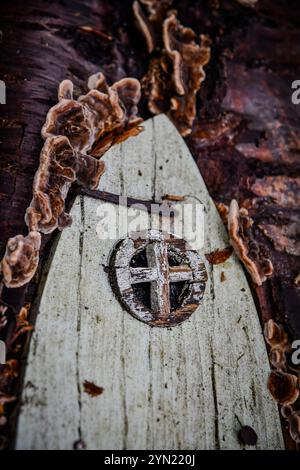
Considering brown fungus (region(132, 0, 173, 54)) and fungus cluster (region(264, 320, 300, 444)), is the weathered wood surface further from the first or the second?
brown fungus (region(132, 0, 173, 54))

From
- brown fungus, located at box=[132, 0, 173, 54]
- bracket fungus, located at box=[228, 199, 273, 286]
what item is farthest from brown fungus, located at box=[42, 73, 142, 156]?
bracket fungus, located at box=[228, 199, 273, 286]

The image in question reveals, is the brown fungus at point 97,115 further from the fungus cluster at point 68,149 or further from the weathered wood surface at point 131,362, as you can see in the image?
the weathered wood surface at point 131,362

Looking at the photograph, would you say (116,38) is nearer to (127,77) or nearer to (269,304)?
(127,77)

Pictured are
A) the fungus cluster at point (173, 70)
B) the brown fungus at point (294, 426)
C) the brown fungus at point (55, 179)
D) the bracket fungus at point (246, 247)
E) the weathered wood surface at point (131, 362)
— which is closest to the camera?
the weathered wood surface at point (131, 362)

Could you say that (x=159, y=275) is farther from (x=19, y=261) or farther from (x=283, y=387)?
(x=283, y=387)

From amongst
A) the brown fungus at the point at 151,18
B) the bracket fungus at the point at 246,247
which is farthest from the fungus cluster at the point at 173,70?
the bracket fungus at the point at 246,247

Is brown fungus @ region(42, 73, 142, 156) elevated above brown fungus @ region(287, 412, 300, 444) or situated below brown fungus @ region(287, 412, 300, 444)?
above

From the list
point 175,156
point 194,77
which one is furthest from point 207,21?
point 175,156
